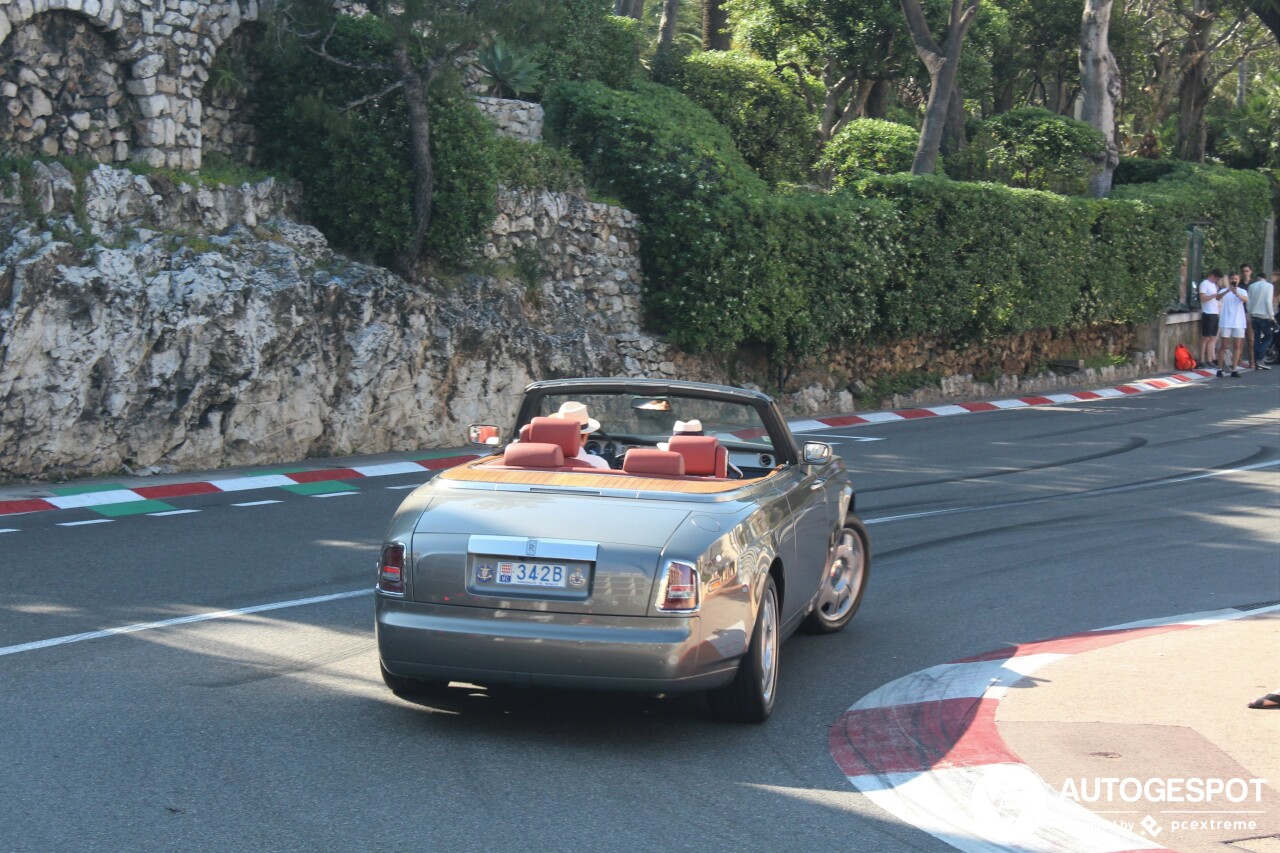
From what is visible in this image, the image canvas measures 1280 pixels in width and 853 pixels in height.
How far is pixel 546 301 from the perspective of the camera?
65.8ft

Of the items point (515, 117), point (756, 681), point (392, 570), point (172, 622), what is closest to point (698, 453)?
point (756, 681)

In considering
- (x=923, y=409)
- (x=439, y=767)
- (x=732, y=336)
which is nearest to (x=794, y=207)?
(x=732, y=336)

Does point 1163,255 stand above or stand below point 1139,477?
above

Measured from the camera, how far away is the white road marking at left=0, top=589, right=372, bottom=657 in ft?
24.8

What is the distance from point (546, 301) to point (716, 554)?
14.3 meters

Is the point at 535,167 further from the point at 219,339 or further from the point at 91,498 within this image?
the point at 91,498

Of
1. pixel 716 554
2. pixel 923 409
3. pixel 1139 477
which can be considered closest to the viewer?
pixel 716 554

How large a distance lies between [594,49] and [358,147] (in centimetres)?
874

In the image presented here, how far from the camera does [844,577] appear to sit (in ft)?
28.2

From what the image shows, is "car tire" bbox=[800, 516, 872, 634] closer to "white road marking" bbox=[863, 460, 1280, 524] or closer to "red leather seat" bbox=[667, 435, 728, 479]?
"red leather seat" bbox=[667, 435, 728, 479]

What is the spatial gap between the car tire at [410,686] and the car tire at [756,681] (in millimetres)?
1262

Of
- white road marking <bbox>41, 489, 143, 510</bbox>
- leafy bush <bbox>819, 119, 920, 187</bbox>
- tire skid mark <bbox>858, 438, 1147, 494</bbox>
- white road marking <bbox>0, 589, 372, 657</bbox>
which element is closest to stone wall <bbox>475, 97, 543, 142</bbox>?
tire skid mark <bbox>858, 438, 1147, 494</bbox>

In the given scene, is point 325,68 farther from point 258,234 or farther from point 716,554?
point 716,554

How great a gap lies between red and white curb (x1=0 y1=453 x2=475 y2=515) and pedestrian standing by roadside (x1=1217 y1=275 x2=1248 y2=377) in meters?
18.7
